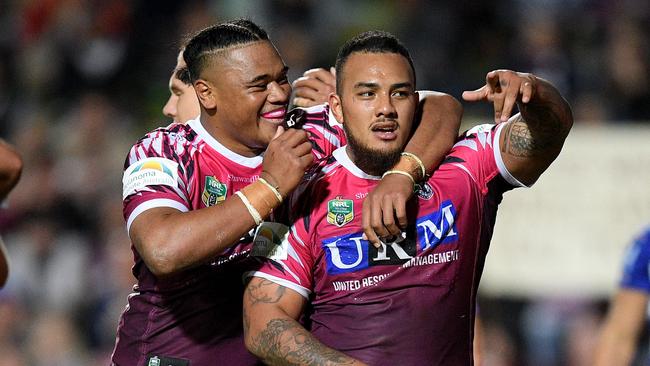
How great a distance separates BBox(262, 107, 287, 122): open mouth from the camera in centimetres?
473

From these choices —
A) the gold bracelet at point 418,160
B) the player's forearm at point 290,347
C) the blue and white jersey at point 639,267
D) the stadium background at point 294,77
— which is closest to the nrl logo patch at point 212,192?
the player's forearm at point 290,347

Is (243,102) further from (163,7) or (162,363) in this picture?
(163,7)

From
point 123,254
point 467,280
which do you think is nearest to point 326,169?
point 467,280

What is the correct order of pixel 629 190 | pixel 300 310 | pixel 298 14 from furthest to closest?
pixel 298 14 < pixel 629 190 < pixel 300 310

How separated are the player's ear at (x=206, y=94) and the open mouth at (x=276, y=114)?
243mm

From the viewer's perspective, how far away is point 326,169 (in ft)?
15.4

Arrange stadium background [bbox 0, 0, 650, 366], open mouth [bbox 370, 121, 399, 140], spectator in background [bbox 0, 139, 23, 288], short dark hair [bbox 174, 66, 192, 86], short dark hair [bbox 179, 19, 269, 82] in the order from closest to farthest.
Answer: spectator in background [bbox 0, 139, 23, 288], open mouth [bbox 370, 121, 399, 140], short dark hair [bbox 179, 19, 269, 82], short dark hair [bbox 174, 66, 192, 86], stadium background [bbox 0, 0, 650, 366]

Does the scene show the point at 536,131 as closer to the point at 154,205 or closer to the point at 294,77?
the point at 154,205

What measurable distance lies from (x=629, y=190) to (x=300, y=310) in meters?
5.26

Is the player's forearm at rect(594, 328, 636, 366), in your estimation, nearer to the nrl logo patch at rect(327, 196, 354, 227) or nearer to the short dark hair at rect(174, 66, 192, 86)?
the nrl logo patch at rect(327, 196, 354, 227)

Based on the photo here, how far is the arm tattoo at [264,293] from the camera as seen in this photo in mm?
4469

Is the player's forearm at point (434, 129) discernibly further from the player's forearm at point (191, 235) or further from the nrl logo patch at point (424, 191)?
the player's forearm at point (191, 235)

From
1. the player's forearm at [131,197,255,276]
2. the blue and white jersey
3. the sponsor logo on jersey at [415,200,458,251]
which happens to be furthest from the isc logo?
the blue and white jersey

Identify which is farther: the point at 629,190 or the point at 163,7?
the point at 163,7
